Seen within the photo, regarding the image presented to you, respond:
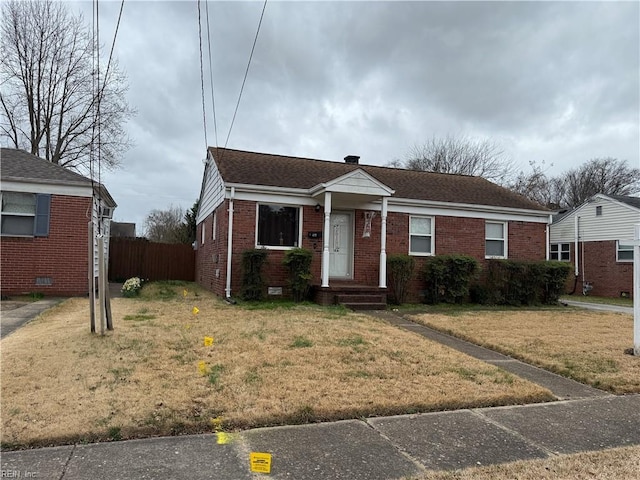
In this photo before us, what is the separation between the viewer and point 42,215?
1233 centimetres

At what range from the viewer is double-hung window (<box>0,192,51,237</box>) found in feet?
A: 40.1

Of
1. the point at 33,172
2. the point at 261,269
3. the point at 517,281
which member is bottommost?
the point at 517,281

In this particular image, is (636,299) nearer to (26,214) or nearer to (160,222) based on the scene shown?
(26,214)

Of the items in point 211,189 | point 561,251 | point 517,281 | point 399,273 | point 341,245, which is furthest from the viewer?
point 561,251

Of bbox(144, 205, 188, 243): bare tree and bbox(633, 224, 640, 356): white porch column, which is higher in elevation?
bbox(144, 205, 188, 243): bare tree

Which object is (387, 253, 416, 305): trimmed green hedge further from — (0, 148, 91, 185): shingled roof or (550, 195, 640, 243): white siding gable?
(550, 195, 640, 243): white siding gable

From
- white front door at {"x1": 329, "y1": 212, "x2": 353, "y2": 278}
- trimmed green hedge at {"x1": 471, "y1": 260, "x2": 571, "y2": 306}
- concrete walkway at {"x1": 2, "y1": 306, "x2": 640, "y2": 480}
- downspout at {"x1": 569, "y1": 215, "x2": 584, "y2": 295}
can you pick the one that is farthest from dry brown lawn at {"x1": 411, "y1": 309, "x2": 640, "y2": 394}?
downspout at {"x1": 569, "y1": 215, "x2": 584, "y2": 295}

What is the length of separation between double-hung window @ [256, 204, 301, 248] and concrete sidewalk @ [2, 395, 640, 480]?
8.80 m

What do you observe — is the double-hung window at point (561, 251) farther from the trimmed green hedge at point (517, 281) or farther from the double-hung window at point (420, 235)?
the double-hung window at point (420, 235)

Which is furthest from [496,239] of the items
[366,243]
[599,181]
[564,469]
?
[599,181]

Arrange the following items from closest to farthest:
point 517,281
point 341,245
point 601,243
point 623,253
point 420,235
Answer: point 341,245 < point 517,281 < point 420,235 < point 623,253 < point 601,243

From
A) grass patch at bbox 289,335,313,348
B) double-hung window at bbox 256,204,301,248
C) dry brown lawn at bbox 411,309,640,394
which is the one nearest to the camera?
dry brown lawn at bbox 411,309,640,394

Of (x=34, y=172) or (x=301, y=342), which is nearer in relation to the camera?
(x=301, y=342)

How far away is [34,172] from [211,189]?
520 cm
